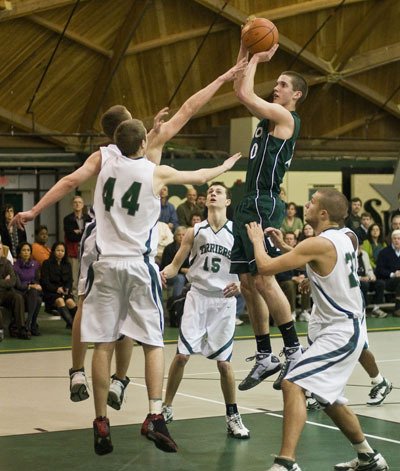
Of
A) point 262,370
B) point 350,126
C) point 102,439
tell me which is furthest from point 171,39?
point 102,439

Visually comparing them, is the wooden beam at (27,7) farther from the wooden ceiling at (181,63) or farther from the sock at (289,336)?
the sock at (289,336)

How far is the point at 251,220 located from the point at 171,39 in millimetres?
15902

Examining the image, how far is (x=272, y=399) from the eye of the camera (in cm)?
1023

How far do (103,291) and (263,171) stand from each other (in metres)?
1.97

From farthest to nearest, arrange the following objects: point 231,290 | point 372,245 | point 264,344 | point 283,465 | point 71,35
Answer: point 71,35
point 372,245
point 264,344
point 231,290
point 283,465

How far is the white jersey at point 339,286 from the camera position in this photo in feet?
22.1

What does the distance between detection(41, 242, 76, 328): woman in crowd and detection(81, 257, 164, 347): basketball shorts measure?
8.31m

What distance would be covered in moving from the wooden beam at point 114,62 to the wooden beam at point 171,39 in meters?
0.47

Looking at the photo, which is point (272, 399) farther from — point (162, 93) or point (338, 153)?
point (338, 153)

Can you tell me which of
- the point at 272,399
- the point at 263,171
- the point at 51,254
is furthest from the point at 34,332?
the point at 263,171

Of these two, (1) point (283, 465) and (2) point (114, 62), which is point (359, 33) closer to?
(2) point (114, 62)

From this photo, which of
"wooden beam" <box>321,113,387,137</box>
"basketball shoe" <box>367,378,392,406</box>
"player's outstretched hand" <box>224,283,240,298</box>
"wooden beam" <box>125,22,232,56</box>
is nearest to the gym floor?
"basketball shoe" <box>367,378,392,406</box>

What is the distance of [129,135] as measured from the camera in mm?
7340

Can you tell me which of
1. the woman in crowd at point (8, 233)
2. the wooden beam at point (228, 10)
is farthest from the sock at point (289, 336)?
the wooden beam at point (228, 10)
